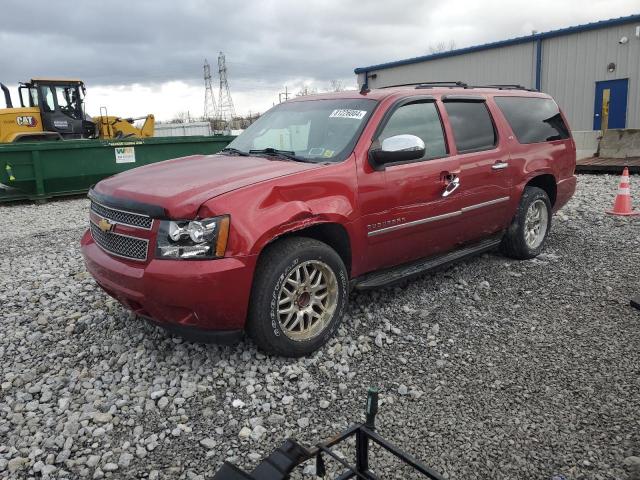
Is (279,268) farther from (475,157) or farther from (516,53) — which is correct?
(516,53)

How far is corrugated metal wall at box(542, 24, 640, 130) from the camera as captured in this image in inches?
682

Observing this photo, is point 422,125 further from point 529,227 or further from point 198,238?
point 198,238

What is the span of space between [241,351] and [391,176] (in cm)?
170

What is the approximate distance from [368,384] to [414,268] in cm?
137

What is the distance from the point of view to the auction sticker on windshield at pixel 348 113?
4125mm

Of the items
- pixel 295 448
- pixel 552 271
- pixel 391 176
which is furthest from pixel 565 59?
pixel 295 448

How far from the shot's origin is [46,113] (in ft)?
50.4

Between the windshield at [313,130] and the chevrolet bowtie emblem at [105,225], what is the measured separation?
1378 millimetres

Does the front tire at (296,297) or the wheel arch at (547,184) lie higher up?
the wheel arch at (547,184)

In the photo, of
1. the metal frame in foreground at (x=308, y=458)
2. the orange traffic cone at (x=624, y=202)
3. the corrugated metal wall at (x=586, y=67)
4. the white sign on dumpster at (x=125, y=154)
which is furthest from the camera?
the corrugated metal wall at (x=586, y=67)

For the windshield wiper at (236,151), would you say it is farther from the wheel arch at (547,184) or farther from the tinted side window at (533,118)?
the wheel arch at (547,184)

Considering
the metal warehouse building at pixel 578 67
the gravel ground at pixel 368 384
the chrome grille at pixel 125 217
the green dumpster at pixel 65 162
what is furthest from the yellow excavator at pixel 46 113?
the chrome grille at pixel 125 217

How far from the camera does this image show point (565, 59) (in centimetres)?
1888

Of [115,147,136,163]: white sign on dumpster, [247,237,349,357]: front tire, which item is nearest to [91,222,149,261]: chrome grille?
[247,237,349,357]: front tire
